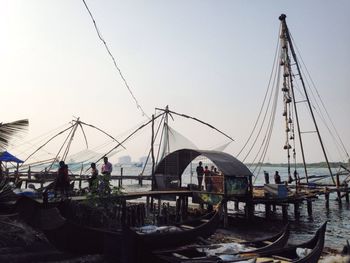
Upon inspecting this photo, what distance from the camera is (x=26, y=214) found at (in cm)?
1366

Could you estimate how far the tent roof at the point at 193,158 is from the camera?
2280 cm

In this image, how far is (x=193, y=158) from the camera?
26.6 metres

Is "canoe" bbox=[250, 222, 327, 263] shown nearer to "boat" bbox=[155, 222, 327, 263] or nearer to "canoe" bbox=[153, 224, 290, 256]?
"boat" bbox=[155, 222, 327, 263]

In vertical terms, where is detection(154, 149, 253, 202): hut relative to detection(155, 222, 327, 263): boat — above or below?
above

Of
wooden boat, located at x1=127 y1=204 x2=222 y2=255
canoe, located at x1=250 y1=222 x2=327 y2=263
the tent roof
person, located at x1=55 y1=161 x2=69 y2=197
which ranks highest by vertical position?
the tent roof

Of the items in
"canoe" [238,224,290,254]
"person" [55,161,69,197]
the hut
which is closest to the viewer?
"canoe" [238,224,290,254]

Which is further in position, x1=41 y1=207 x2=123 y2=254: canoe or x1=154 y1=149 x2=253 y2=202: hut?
x1=154 y1=149 x2=253 y2=202: hut

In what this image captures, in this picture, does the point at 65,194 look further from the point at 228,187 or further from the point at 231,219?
the point at 231,219

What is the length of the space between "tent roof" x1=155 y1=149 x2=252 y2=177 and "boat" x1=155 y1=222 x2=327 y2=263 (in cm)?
964

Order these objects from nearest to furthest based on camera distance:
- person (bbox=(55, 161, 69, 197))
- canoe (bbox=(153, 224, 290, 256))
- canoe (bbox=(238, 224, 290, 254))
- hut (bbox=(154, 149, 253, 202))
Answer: canoe (bbox=(153, 224, 290, 256))
canoe (bbox=(238, 224, 290, 254))
person (bbox=(55, 161, 69, 197))
hut (bbox=(154, 149, 253, 202))

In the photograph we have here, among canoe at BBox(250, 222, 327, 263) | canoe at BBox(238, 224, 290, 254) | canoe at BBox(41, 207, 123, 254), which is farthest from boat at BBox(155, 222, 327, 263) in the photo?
canoe at BBox(41, 207, 123, 254)

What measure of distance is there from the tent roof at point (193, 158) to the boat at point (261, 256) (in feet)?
31.6

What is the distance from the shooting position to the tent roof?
22.8 metres

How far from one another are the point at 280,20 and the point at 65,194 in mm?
25486
